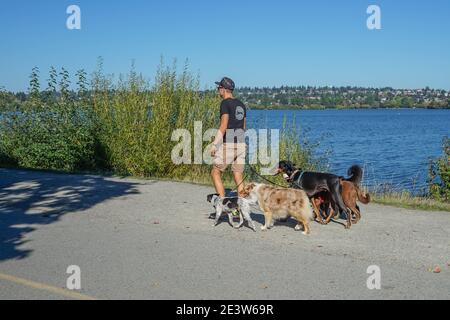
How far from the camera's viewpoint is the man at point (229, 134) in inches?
388

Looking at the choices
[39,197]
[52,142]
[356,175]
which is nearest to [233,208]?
[356,175]

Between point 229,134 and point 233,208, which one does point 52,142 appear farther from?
point 233,208

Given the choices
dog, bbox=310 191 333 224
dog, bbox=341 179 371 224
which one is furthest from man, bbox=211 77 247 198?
dog, bbox=341 179 371 224

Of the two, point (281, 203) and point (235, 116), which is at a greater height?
point (235, 116)

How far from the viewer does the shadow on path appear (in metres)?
9.12

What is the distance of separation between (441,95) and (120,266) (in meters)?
135

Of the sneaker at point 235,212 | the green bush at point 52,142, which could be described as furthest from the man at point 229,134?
the green bush at point 52,142

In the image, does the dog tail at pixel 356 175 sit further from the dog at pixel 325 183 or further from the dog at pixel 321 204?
the dog at pixel 321 204

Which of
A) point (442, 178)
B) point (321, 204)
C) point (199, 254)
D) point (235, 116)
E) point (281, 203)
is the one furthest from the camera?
point (442, 178)

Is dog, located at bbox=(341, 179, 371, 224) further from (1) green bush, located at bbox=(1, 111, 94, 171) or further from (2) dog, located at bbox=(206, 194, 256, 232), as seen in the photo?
(1) green bush, located at bbox=(1, 111, 94, 171)

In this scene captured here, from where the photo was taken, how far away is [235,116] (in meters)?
9.89

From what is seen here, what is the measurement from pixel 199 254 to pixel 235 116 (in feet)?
10.2

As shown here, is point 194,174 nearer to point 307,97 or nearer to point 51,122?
point 51,122

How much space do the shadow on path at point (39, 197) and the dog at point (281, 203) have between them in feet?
13.1
